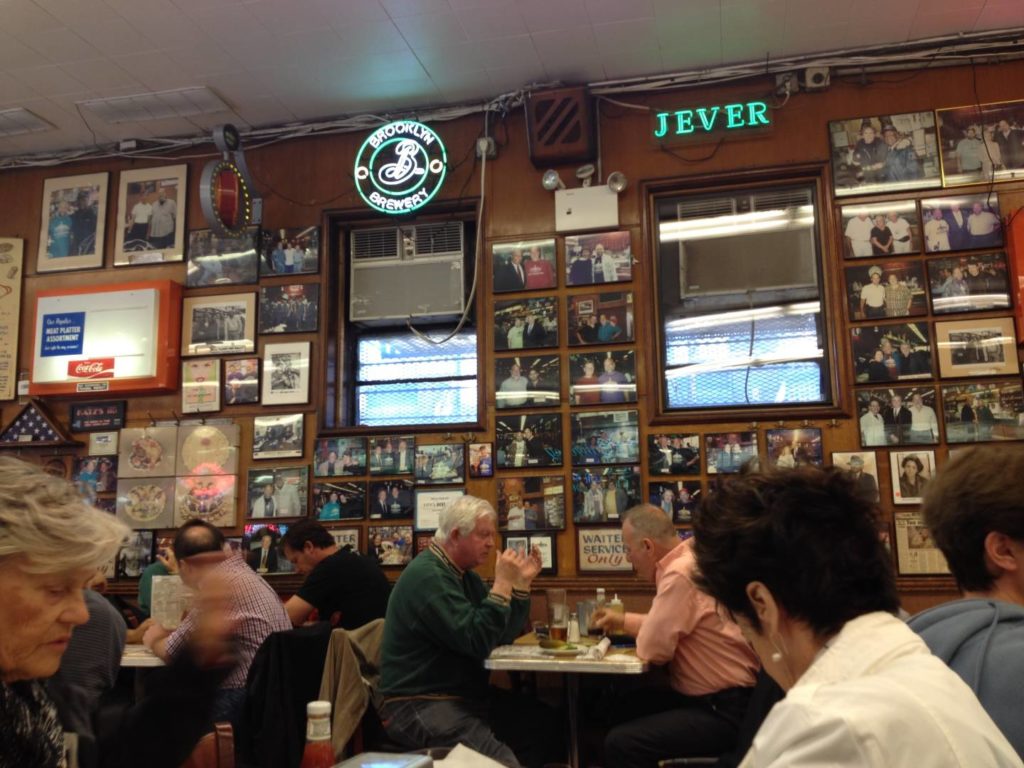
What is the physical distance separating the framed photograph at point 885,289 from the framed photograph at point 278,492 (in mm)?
3673

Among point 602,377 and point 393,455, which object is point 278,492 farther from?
point 602,377

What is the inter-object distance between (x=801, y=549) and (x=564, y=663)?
7.57 ft

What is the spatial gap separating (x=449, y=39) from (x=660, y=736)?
13.0 ft

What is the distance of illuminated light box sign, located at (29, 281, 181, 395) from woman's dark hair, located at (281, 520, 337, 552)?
170cm

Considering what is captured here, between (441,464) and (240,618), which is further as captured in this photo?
(441,464)

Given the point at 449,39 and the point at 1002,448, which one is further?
the point at 449,39

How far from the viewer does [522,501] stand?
5254 mm

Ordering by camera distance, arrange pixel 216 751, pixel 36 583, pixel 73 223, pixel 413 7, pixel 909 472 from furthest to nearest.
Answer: pixel 73 223 → pixel 909 472 → pixel 413 7 → pixel 216 751 → pixel 36 583

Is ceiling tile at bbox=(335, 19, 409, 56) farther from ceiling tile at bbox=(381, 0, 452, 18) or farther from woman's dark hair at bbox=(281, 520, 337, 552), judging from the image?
woman's dark hair at bbox=(281, 520, 337, 552)

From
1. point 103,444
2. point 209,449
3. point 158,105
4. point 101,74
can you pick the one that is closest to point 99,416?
point 103,444

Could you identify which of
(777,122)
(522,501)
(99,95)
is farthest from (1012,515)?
(99,95)

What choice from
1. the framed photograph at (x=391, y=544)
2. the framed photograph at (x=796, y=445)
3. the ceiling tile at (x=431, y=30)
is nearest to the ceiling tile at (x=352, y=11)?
the ceiling tile at (x=431, y=30)

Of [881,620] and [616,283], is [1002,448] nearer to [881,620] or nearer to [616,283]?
[881,620]

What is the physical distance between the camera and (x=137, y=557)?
18.9ft
